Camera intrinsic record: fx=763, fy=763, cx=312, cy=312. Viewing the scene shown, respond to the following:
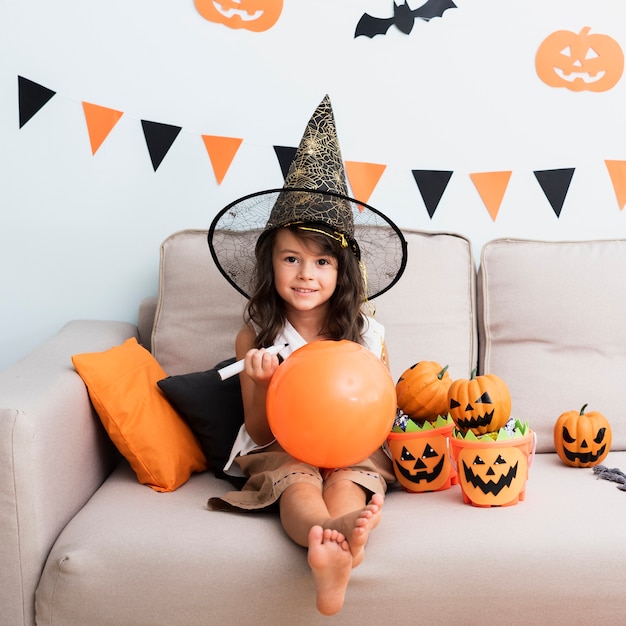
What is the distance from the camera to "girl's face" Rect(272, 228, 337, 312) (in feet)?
5.83

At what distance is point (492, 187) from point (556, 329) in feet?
1.84

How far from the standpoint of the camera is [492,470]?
60.5 inches

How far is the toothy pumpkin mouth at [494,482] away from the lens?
1.54m

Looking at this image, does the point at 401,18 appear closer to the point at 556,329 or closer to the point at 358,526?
the point at 556,329

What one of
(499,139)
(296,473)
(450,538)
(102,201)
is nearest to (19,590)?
(296,473)

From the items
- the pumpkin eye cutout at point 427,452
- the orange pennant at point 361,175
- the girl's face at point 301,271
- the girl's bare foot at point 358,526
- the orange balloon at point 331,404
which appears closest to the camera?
the girl's bare foot at point 358,526

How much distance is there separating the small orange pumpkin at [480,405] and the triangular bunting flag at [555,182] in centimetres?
102

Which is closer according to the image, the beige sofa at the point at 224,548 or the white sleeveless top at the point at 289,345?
the beige sofa at the point at 224,548

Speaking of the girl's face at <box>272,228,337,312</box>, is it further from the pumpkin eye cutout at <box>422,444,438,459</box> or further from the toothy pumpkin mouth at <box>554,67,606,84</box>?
the toothy pumpkin mouth at <box>554,67,606,84</box>

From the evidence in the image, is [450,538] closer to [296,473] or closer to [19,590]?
[296,473]

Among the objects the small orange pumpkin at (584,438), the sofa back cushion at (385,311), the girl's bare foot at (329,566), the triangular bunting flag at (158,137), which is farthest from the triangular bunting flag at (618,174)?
the girl's bare foot at (329,566)

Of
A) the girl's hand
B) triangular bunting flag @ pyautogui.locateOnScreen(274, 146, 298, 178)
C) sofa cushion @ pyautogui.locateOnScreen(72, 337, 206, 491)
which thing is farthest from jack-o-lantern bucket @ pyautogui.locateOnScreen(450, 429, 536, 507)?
triangular bunting flag @ pyautogui.locateOnScreen(274, 146, 298, 178)

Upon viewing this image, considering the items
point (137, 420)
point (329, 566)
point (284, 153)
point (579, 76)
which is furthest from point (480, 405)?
point (579, 76)

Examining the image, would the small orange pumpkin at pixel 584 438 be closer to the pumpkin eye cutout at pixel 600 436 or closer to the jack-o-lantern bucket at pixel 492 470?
the pumpkin eye cutout at pixel 600 436
